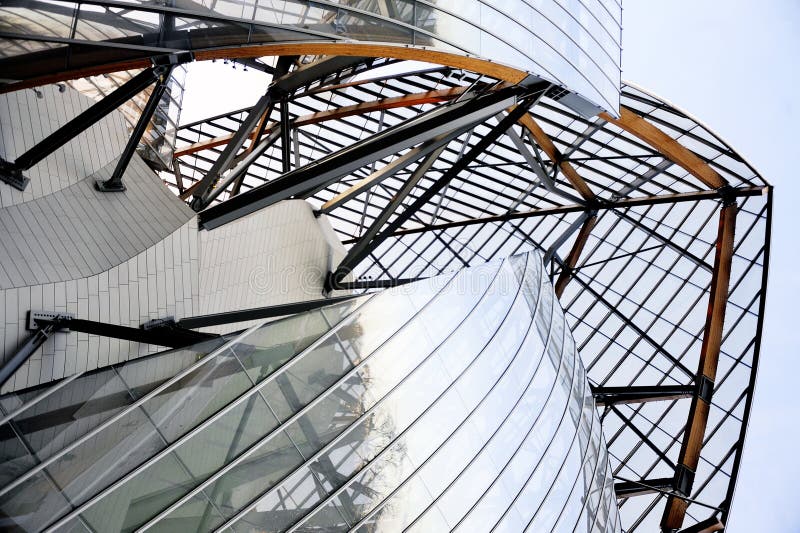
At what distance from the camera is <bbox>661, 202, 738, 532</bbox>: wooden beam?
30234 millimetres

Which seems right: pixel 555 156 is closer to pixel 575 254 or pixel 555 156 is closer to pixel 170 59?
pixel 575 254

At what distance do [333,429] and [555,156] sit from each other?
20638 mm

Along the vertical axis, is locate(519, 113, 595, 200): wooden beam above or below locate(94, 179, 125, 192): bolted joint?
above

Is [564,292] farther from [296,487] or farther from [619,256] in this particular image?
[296,487]

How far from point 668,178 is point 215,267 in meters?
20.4

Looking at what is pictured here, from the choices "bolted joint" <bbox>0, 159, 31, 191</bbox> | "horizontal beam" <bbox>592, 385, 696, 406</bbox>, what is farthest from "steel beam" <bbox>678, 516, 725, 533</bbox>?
"bolted joint" <bbox>0, 159, 31, 191</bbox>

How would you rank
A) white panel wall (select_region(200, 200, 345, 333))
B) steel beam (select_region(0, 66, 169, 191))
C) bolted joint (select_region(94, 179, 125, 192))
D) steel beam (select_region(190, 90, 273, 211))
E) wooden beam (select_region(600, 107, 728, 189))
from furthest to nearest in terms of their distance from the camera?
wooden beam (select_region(600, 107, 728, 189)), steel beam (select_region(190, 90, 273, 211)), white panel wall (select_region(200, 200, 345, 333)), bolted joint (select_region(94, 179, 125, 192)), steel beam (select_region(0, 66, 169, 191))

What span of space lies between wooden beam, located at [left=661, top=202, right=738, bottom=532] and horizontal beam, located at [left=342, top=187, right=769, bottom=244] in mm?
695

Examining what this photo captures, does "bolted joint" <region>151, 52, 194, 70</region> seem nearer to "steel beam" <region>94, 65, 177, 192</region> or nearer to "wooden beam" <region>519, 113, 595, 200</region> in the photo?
"steel beam" <region>94, 65, 177, 192</region>

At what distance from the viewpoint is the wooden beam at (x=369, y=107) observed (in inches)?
1210

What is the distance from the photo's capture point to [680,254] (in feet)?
Answer: 117

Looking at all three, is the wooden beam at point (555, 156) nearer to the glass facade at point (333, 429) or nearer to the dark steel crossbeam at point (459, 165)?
the dark steel crossbeam at point (459, 165)

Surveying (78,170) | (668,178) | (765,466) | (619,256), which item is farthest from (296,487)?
(765,466)

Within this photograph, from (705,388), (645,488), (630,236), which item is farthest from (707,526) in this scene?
(630,236)
